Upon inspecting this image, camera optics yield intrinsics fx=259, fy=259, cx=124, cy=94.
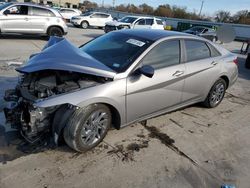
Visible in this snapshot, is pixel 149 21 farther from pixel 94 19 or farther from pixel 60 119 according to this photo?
pixel 60 119

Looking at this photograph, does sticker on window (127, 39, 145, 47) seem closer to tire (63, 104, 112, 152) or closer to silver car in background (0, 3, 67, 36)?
tire (63, 104, 112, 152)

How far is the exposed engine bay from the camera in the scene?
128 inches

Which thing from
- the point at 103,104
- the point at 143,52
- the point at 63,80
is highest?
the point at 143,52

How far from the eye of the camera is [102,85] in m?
3.46

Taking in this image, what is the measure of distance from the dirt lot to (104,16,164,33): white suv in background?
13825mm

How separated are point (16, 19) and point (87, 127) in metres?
10.3

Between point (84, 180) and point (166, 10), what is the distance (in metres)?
59.8

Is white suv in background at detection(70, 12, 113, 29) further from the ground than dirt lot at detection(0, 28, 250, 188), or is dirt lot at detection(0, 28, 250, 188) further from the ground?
white suv in background at detection(70, 12, 113, 29)

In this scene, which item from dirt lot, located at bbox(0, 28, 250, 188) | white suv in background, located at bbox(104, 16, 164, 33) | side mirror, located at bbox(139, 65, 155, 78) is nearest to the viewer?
dirt lot, located at bbox(0, 28, 250, 188)

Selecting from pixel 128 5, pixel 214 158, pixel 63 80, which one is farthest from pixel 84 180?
pixel 128 5

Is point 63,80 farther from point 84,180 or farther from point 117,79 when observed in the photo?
point 84,180

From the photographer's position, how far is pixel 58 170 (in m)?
3.16

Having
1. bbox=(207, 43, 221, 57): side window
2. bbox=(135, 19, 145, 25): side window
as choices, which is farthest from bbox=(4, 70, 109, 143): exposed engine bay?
bbox=(135, 19, 145, 25): side window

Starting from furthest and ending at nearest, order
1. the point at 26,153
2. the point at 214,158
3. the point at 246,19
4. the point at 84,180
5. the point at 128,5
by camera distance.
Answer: the point at 128,5
the point at 246,19
the point at 214,158
the point at 26,153
the point at 84,180
